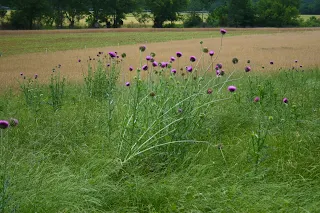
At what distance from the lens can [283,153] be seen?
12.1ft

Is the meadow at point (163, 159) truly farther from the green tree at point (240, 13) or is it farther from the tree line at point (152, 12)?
the green tree at point (240, 13)

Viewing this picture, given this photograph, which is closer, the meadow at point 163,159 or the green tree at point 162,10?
the meadow at point 163,159

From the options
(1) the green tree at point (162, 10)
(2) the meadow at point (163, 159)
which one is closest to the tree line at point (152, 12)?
(1) the green tree at point (162, 10)

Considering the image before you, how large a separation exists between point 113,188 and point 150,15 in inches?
1910

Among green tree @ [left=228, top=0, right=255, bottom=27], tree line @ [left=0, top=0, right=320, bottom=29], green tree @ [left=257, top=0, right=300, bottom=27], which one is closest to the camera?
tree line @ [left=0, top=0, right=320, bottom=29]

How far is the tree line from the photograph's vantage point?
34.0 meters

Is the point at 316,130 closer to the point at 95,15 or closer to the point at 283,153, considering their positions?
the point at 283,153

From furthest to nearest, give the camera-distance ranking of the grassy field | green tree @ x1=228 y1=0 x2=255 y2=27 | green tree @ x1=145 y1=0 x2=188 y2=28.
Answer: green tree @ x1=145 y1=0 x2=188 y2=28 < green tree @ x1=228 y1=0 x2=255 y2=27 < the grassy field

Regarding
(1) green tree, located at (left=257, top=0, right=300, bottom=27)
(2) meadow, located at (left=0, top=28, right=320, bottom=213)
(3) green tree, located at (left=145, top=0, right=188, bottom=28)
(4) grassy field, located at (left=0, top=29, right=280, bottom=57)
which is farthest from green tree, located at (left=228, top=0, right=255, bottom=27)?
(2) meadow, located at (left=0, top=28, right=320, bottom=213)

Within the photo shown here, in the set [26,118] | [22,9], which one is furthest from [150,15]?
[26,118]

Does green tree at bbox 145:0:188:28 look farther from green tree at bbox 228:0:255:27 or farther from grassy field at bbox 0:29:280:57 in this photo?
grassy field at bbox 0:29:280:57

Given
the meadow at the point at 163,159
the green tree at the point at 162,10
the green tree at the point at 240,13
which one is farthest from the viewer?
the green tree at the point at 162,10

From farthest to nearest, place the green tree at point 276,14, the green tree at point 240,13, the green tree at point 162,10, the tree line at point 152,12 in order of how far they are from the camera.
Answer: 1. the green tree at point 276,14
2. the green tree at point 162,10
3. the green tree at point 240,13
4. the tree line at point 152,12

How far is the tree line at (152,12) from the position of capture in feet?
112
